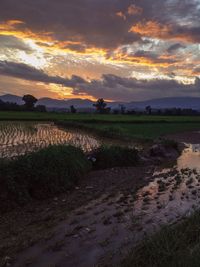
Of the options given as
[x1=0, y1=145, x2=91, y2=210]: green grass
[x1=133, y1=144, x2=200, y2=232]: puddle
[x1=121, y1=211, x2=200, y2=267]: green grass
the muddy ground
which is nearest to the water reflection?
[x1=133, y1=144, x2=200, y2=232]: puddle

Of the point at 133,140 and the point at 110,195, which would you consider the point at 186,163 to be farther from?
the point at 133,140

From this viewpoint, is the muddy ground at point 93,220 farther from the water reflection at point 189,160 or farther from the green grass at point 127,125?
the green grass at point 127,125

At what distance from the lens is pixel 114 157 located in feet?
47.3

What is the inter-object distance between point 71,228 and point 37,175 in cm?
259

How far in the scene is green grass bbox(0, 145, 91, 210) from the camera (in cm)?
842

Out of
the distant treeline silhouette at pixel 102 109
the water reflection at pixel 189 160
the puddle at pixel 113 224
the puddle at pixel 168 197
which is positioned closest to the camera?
the puddle at pixel 113 224

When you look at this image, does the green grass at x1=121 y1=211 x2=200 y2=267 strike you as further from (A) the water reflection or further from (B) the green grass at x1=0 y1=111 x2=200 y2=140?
(B) the green grass at x1=0 y1=111 x2=200 y2=140

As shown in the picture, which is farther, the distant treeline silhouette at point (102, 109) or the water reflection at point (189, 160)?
the distant treeline silhouette at point (102, 109)

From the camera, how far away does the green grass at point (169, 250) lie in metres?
4.33

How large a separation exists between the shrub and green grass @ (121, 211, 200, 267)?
8246mm

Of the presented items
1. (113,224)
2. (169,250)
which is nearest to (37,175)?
(113,224)

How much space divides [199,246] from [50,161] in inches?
235

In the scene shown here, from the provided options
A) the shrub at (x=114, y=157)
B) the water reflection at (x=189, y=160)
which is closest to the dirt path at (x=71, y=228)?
the shrub at (x=114, y=157)

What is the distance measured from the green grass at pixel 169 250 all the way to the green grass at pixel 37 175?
413 cm
